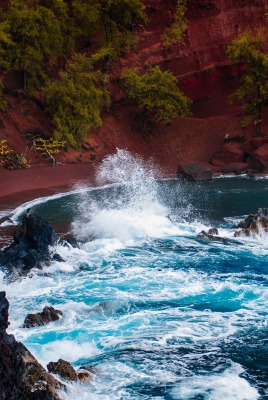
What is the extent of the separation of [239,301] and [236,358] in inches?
119

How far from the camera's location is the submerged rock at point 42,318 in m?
11.1

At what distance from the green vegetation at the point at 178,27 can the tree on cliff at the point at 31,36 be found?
9109mm

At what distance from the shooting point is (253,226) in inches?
760

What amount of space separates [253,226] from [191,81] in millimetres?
25251

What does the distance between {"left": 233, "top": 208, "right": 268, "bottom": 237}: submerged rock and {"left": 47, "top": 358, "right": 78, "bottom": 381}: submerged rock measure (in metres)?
11.3

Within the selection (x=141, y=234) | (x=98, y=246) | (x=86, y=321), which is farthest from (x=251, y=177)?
(x=86, y=321)

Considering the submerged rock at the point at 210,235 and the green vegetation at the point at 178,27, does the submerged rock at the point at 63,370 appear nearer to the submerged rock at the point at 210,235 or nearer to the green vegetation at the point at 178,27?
the submerged rock at the point at 210,235

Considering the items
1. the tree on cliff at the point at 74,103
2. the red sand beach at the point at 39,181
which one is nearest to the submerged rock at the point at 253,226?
the red sand beach at the point at 39,181

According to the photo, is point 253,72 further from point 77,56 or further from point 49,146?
point 49,146

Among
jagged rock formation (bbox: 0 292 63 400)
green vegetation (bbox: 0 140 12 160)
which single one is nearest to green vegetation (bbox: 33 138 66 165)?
green vegetation (bbox: 0 140 12 160)

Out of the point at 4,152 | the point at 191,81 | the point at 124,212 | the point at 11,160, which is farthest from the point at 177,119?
the point at 124,212

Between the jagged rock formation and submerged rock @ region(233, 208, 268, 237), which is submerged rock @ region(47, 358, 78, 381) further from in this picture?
submerged rock @ region(233, 208, 268, 237)

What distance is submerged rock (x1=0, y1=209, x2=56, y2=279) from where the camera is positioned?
14773 mm

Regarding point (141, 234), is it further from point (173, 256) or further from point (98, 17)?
point (98, 17)
